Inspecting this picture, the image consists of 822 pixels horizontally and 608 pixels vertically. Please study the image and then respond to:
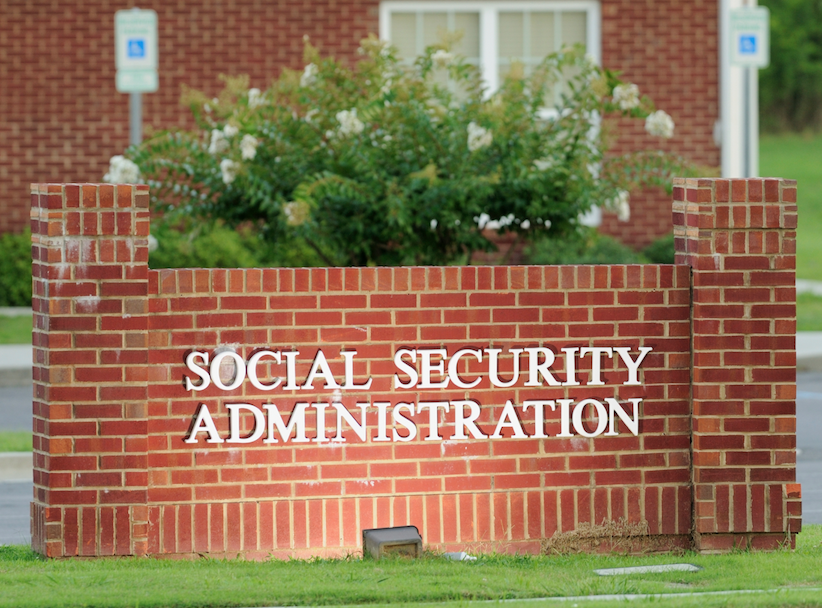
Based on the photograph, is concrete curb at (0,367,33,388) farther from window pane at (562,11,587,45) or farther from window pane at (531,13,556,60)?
window pane at (562,11,587,45)

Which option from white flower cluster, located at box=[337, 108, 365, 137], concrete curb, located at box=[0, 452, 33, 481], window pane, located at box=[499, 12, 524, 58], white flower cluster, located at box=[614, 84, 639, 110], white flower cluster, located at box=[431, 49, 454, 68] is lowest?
concrete curb, located at box=[0, 452, 33, 481]

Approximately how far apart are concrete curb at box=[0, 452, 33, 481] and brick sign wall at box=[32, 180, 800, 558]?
3246 mm

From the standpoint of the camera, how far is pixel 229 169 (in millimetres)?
10242

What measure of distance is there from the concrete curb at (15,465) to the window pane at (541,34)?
9497mm

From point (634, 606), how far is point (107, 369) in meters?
2.48

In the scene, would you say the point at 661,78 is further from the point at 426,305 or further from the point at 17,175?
the point at 426,305

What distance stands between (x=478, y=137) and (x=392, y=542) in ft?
15.5

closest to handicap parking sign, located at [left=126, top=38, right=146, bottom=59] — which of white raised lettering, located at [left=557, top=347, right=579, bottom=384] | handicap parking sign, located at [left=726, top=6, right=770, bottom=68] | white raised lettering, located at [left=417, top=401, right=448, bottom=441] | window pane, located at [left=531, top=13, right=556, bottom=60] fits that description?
window pane, located at [left=531, top=13, right=556, bottom=60]

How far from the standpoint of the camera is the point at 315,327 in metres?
6.24

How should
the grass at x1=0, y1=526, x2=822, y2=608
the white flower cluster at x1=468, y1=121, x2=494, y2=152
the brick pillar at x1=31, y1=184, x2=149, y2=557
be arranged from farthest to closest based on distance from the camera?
1. the white flower cluster at x1=468, y1=121, x2=494, y2=152
2. the brick pillar at x1=31, y1=184, x2=149, y2=557
3. the grass at x1=0, y1=526, x2=822, y2=608

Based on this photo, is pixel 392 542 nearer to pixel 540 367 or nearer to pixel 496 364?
pixel 496 364

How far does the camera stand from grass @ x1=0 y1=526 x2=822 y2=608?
5.20 metres

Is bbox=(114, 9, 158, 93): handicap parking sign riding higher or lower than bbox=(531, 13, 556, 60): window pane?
lower

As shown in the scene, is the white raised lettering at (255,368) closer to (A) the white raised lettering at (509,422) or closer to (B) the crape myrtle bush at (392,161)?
(A) the white raised lettering at (509,422)
